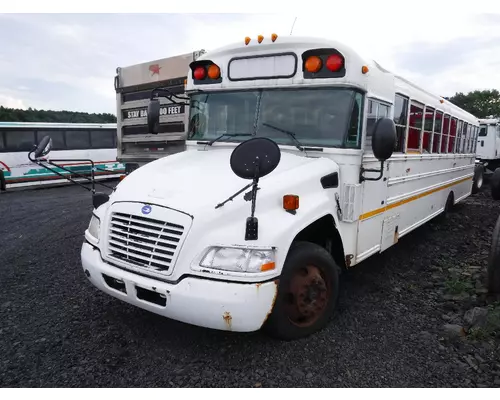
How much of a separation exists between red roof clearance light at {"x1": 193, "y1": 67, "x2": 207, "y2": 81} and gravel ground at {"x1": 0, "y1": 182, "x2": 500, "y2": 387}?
8.51 ft

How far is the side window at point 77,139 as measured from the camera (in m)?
15.8

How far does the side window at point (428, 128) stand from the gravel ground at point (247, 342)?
A: 1.88m

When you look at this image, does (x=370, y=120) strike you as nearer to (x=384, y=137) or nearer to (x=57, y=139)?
(x=384, y=137)

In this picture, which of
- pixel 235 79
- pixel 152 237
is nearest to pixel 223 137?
pixel 235 79

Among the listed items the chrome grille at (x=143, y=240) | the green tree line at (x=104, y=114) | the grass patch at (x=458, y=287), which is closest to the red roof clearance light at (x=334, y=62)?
the chrome grille at (x=143, y=240)

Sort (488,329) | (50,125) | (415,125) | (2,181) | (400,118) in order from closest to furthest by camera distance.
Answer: (488,329), (400,118), (415,125), (2,181), (50,125)

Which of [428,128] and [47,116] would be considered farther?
[47,116]

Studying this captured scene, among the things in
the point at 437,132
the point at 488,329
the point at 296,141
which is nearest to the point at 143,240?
the point at 296,141

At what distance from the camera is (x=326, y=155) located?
11.5 ft

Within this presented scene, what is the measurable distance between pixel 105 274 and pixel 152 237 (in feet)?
1.87

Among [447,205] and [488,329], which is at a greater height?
[447,205]

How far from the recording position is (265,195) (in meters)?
2.79

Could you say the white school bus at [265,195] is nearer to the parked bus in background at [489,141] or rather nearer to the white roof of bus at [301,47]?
the white roof of bus at [301,47]

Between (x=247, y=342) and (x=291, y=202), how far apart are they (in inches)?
48.1
